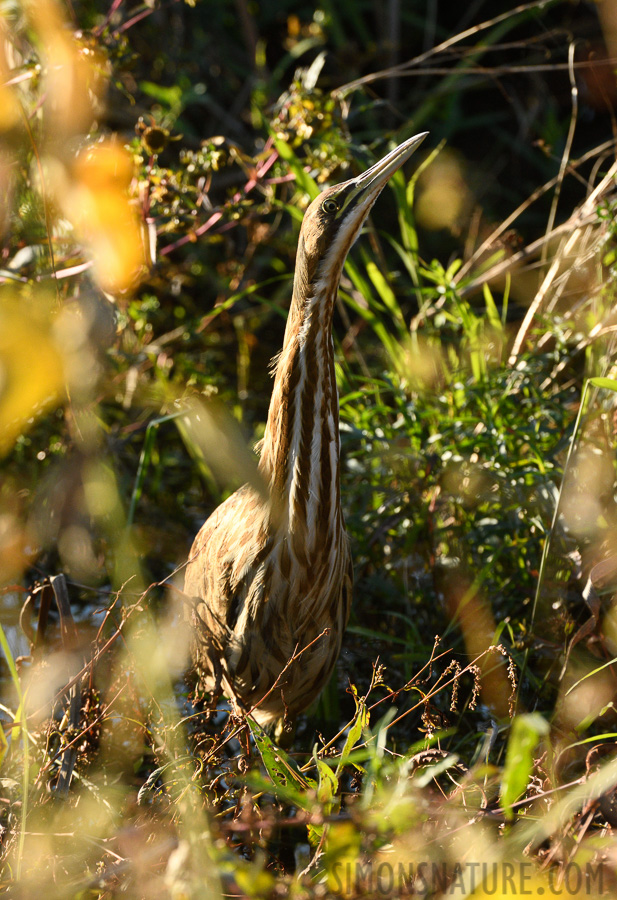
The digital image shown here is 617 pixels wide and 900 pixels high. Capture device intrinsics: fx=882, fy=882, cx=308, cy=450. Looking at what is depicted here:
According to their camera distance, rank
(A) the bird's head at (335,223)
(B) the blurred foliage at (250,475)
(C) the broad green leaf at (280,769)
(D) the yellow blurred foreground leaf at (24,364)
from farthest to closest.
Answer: (A) the bird's head at (335,223), (C) the broad green leaf at (280,769), (B) the blurred foliage at (250,475), (D) the yellow blurred foreground leaf at (24,364)

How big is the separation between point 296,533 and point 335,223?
2.31ft

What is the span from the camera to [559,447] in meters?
2.56

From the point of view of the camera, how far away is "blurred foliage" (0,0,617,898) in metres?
1.54

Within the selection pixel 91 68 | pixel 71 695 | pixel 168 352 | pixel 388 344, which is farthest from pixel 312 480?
pixel 168 352

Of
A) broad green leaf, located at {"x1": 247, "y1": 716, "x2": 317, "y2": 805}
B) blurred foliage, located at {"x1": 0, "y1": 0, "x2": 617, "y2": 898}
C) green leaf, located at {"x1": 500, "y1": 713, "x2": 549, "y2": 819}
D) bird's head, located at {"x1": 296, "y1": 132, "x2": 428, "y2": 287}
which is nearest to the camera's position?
green leaf, located at {"x1": 500, "y1": 713, "x2": 549, "y2": 819}

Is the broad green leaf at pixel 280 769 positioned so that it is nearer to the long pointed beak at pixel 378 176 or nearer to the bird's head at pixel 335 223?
the bird's head at pixel 335 223

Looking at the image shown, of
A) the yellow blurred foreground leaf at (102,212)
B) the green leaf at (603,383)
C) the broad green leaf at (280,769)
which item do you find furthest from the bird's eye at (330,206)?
the broad green leaf at (280,769)

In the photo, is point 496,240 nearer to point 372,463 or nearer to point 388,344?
point 388,344

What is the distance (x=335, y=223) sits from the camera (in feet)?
6.28

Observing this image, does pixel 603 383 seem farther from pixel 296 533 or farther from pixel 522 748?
pixel 522 748

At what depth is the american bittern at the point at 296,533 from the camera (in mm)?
1926

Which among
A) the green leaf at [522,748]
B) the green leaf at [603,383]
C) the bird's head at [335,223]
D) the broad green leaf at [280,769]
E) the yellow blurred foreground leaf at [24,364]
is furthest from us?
the green leaf at [603,383]

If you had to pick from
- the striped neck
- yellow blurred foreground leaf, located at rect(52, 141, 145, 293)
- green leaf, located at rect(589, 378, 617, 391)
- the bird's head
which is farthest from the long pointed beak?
green leaf, located at rect(589, 378, 617, 391)

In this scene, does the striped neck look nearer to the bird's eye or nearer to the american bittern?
the american bittern
